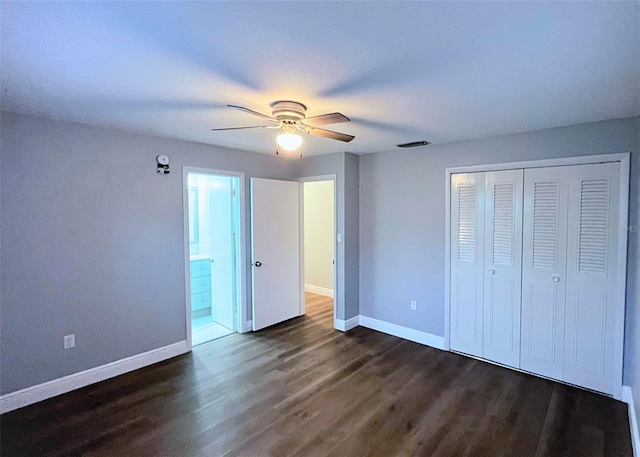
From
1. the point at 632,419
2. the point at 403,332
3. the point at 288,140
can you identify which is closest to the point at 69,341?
the point at 288,140

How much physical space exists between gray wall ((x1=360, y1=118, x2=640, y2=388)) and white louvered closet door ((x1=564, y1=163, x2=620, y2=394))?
0.40 feet

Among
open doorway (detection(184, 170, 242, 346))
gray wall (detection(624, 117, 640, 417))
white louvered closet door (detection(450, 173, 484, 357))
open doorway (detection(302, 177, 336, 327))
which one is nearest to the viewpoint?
gray wall (detection(624, 117, 640, 417))

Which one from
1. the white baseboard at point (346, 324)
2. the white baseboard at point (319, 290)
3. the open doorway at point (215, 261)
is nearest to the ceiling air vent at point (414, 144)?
the open doorway at point (215, 261)

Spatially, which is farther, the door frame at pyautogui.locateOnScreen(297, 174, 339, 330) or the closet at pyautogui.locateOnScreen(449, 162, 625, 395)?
the door frame at pyautogui.locateOnScreen(297, 174, 339, 330)

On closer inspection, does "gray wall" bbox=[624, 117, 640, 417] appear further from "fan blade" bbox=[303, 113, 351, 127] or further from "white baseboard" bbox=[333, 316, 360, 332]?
"white baseboard" bbox=[333, 316, 360, 332]

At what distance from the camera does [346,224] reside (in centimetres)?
439

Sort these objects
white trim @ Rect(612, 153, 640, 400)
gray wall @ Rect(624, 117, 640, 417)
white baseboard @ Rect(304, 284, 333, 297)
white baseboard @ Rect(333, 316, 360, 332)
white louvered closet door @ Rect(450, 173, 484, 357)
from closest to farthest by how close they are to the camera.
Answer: gray wall @ Rect(624, 117, 640, 417)
white trim @ Rect(612, 153, 640, 400)
white louvered closet door @ Rect(450, 173, 484, 357)
white baseboard @ Rect(333, 316, 360, 332)
white baseboard @ Rect(304, 284, 333, 297)

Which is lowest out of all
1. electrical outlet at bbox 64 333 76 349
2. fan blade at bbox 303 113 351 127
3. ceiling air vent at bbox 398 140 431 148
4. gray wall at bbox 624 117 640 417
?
electrical outlet at bbox 64 333 76 349

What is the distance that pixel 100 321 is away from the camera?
310 cm

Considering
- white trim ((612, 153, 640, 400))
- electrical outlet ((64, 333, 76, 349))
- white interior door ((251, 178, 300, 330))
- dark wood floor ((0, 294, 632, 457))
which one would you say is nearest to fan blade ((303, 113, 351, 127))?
white interior door ((251, 178, 300, 330))

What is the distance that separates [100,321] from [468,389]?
11.6 feet

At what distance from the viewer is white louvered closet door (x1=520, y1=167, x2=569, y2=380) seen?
A: 9.96 ft

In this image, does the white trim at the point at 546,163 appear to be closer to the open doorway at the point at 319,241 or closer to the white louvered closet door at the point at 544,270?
the white louvered closet door at the point at 544,270

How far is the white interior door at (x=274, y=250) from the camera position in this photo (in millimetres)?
4355
